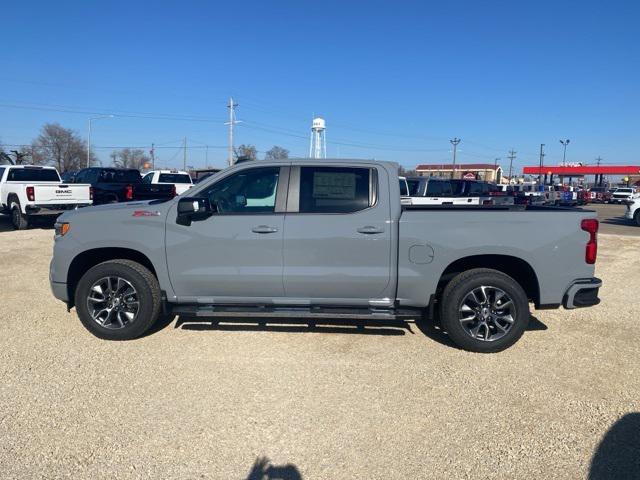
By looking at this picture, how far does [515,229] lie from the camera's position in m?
4.59

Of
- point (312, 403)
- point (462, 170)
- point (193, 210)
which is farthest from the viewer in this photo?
point (462, 170)

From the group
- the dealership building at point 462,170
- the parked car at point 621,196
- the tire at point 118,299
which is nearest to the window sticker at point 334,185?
the tire at point 118,299

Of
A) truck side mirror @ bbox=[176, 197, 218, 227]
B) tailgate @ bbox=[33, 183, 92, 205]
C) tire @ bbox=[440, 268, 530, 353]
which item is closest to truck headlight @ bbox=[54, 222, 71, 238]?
truck side mirror @ bbox=[176, 197, 218, 227]

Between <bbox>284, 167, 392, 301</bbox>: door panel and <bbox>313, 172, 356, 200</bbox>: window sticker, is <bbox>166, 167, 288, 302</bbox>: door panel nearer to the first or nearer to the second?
<bbox>284, 167, 392, 301</bbox>: door panel

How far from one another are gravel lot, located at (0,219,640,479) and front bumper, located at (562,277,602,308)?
0.55 metres

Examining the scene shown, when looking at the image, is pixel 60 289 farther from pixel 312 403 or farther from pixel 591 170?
pixel 591 170

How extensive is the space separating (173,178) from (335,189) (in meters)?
17.8

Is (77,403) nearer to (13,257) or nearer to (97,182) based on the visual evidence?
(13,257)

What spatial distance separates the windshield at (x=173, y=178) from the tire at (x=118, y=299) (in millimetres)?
16696

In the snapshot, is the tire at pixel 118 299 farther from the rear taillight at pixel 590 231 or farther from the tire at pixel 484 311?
the rear taillight at pixel 590 231

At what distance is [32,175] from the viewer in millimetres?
15617

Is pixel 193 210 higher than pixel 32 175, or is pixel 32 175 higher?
pixel 32 175

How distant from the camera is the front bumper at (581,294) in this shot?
4617 mm

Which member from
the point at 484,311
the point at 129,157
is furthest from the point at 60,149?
the point at 484,311
